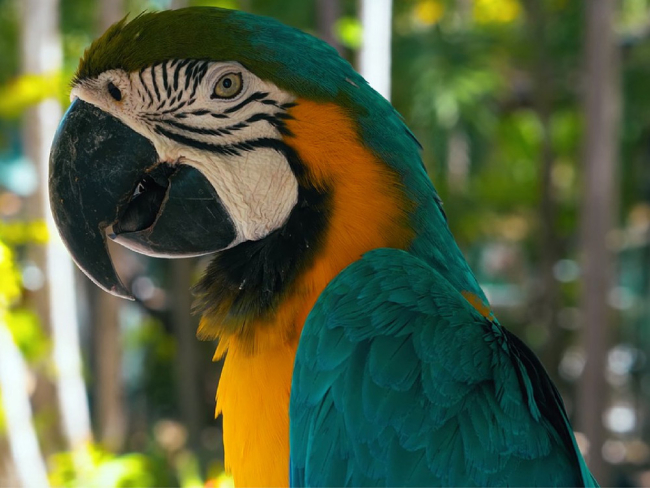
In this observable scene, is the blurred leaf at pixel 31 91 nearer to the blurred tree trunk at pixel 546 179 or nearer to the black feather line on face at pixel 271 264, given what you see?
the black feather line on face at pixel 271 264

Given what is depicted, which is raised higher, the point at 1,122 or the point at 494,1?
the point at 494,1

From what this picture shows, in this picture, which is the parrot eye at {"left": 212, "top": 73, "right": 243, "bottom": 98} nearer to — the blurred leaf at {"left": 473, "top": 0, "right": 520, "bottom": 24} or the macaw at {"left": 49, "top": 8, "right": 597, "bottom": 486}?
the macaw at {"left": 49, "top": 8, "right": 597, "bottom": 486}

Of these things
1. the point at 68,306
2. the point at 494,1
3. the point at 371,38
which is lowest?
the point at 68,306

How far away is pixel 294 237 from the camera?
1.21 metres

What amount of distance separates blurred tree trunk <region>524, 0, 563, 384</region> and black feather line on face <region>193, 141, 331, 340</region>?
5.72 meters

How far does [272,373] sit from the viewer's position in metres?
1.19

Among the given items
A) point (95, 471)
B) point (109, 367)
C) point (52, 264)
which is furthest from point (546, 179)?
point (95, 471)

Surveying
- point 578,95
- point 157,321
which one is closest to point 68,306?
point 157,321

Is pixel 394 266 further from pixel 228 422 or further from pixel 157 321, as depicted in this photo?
pixel 157 321

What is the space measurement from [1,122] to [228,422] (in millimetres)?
5259

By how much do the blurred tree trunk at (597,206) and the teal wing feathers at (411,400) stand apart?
9.75 ft

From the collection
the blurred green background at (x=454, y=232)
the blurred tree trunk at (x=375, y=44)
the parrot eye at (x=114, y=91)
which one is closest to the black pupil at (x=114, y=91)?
the parrot eye at (x=114, y=91)

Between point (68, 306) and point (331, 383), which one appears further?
point (68, 306)

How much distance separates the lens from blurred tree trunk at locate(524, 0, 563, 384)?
6.38 meters
